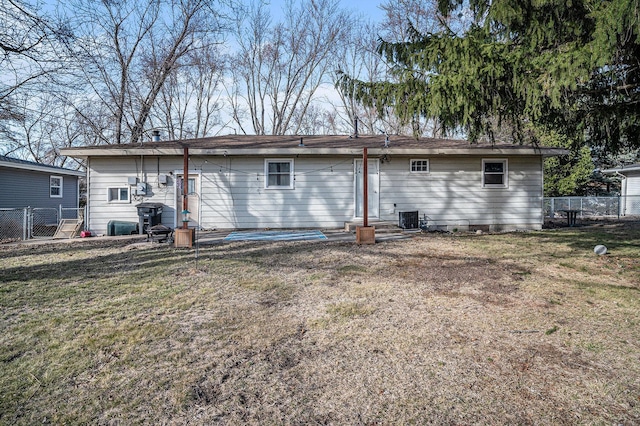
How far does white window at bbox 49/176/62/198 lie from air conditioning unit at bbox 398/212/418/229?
53.5 ft

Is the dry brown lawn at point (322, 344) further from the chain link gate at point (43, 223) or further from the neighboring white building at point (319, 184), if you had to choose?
the chain link gate at point (43, 223)

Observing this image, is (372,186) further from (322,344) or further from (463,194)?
(322,344)

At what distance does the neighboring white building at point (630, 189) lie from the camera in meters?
18.0

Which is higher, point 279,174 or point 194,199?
point 279,174

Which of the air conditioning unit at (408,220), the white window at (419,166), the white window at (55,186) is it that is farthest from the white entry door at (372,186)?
the white window at (55,186)

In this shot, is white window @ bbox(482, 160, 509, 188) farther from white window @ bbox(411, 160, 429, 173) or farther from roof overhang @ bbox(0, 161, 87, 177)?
roof overhang @ bbox(0, 161, 87, 177)

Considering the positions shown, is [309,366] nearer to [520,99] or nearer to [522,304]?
[522,304]

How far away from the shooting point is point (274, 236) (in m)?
9.45

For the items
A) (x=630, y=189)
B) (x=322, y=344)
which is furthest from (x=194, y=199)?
(x=630, y=189)

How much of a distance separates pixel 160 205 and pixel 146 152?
5.13ft

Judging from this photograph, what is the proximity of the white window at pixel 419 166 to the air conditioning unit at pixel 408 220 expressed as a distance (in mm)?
1506

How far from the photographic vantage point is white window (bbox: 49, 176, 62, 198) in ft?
55.3

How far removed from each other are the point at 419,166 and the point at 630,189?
1594cm

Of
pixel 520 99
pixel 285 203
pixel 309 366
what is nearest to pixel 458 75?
pixel 520 99
